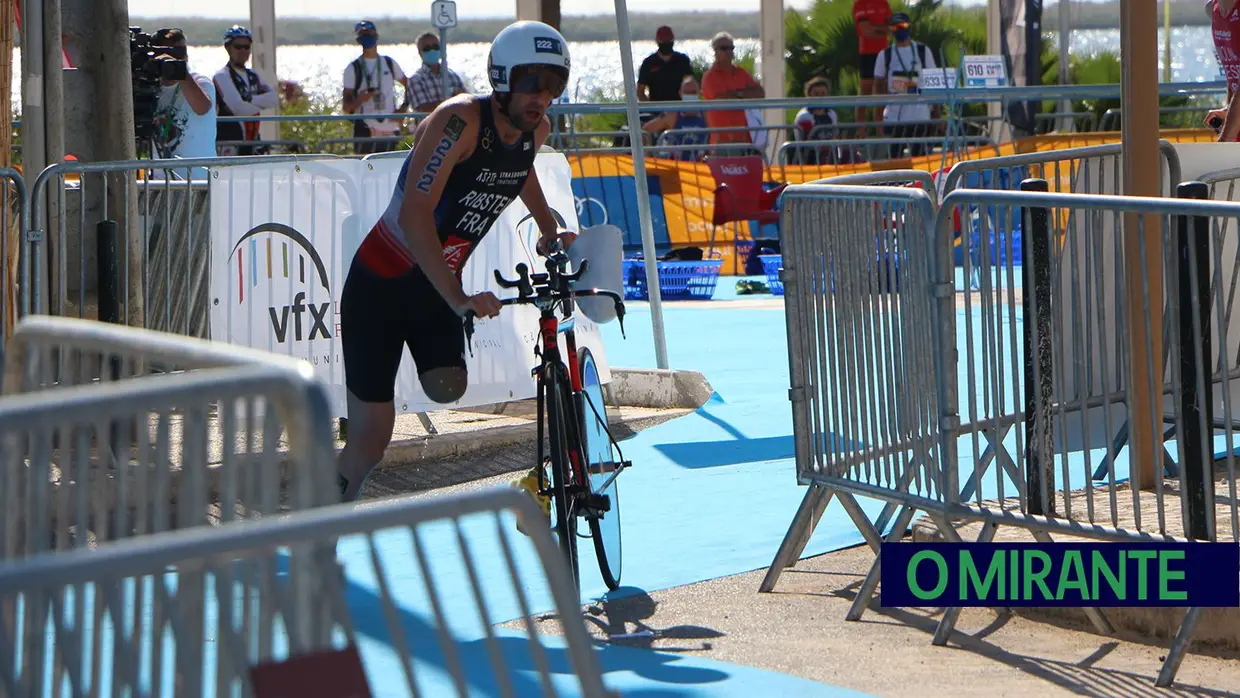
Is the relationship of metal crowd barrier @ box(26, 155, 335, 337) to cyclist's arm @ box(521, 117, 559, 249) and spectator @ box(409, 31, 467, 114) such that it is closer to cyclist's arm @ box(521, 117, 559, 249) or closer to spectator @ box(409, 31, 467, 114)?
cyclist's arm @ box(521, 117, 559, 249)

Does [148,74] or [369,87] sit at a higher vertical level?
[369,87]

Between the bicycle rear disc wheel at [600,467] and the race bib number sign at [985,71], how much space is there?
1527 cm

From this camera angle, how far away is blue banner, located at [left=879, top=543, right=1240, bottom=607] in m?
4.66

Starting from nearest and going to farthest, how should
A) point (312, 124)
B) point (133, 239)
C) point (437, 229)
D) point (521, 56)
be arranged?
point (521, 56)
point (437, 229)
point (133, 239)
point (312, 124)

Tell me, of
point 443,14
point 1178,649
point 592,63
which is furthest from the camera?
point 592,63

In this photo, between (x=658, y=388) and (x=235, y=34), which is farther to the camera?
(x=235, y=34)

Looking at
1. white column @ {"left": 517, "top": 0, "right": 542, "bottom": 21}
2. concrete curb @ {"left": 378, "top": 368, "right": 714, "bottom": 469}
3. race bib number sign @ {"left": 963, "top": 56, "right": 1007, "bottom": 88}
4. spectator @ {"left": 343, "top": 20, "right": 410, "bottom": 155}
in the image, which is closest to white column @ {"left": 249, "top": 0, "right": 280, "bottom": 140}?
white column @ {"left": 517, "top": 0, "right": 542, "bottom": 21}

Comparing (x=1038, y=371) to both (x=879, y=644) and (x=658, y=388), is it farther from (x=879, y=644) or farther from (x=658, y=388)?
(x=658, y=388)

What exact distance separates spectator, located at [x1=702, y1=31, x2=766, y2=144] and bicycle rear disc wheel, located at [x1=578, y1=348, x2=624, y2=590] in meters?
14.2

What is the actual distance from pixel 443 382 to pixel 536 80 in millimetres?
1038

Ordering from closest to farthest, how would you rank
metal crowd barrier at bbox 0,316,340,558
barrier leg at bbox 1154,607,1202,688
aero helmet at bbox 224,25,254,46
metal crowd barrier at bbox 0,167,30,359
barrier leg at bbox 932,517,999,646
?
metal crowd barrier at bbox 0,316,340,558, barrier leg at bbox 1154,607,1202,688, barrier leg at bbox 932,517,999,646, metal crowd barrier at bbox 0,167,30,359, aero helmet at bbox 224,25,254,46

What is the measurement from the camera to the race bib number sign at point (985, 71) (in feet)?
66.6

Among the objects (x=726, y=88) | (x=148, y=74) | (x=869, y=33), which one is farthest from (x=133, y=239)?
(x=869, y=33)

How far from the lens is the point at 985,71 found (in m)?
20.6
